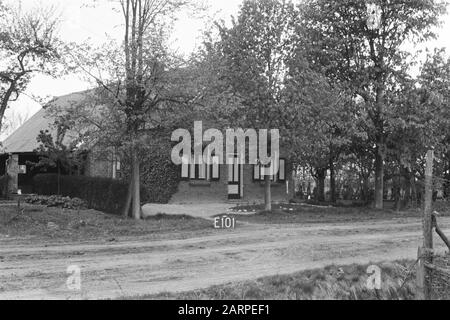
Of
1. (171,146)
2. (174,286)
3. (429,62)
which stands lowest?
(174,286)

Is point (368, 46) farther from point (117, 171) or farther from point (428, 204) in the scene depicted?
point (428, 204)

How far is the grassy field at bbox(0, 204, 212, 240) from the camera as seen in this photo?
1419 centimetres

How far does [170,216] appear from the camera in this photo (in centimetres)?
1902

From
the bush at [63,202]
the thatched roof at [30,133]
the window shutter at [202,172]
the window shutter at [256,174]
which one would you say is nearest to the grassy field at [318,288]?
the bush at [63,202]

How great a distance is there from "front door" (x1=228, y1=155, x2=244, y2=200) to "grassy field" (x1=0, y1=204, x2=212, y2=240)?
10297 mm

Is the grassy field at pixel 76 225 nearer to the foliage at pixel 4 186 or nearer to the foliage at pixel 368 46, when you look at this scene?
the foliage at pixel 4 186

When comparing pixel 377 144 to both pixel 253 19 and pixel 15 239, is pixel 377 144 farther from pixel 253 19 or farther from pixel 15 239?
pixel 15 239

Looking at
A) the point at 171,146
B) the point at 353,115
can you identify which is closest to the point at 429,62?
the point at 353,115

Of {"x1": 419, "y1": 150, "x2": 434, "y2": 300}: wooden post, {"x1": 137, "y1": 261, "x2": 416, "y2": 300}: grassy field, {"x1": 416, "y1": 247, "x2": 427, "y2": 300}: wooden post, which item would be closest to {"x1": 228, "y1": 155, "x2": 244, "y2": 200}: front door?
{"x1": 137, "y1": 261, "x2": 416, "y2": 300}: grassy field

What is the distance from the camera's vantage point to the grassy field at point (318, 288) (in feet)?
25.3

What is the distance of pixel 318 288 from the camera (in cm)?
827

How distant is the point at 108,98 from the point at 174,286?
9494mm

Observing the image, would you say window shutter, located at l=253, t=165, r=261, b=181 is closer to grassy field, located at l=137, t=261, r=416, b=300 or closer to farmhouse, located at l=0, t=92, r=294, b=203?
farmhouse, located at l=0, t=92, r=294, b=203

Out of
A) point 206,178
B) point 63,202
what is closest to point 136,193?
point 63,202
